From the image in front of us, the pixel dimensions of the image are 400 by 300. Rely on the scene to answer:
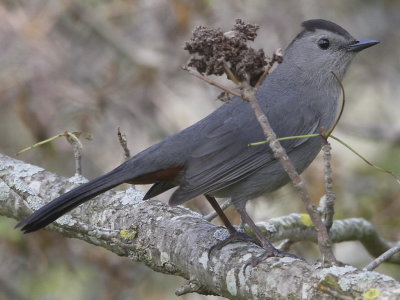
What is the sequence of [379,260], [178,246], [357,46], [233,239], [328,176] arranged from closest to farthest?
[328,176] < [379,260] < [178,246] < [233,239] < [357,46]

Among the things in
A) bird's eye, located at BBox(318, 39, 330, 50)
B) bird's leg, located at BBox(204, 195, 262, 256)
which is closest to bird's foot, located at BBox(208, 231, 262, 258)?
bird's leg, located at BBox(204, 195, 262, 256)

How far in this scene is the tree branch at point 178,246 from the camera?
236 cm

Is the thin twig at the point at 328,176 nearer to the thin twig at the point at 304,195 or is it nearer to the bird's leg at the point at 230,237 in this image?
the thin twig at the point at 304,195

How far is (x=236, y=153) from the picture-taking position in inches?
148

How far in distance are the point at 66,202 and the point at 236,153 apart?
37.5 inches

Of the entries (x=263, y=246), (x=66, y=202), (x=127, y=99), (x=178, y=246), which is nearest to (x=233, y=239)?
(x=263, y=246)

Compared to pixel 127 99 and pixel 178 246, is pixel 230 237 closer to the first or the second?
pixel 178 246

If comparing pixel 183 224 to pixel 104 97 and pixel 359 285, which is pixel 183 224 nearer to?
pixel 359 285

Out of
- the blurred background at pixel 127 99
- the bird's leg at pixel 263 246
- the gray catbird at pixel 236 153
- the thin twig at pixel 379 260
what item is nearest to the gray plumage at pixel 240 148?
the gray catbird at pixel 236 153

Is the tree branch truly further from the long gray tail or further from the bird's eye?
the bird's eye

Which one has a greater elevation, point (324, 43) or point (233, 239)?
point (324, 43)

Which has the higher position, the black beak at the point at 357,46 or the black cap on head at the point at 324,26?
the black cap on head at the point at 324,26

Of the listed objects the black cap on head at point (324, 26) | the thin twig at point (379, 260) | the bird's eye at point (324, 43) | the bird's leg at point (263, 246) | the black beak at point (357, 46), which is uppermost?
the black cap on head at point (324, 26)

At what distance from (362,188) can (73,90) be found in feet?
8.12
